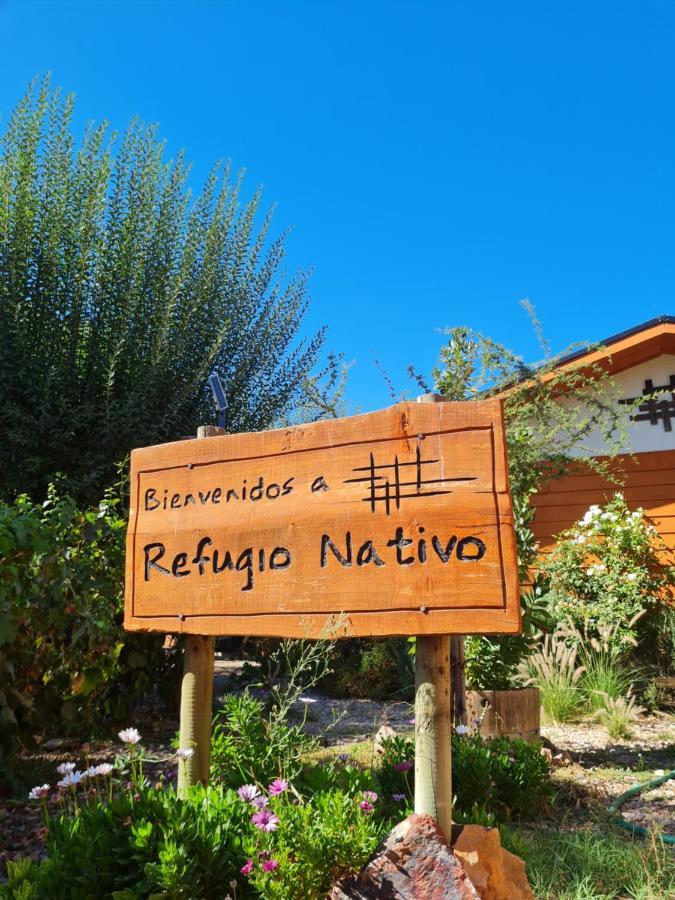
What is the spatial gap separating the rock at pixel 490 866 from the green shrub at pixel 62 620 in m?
2.33

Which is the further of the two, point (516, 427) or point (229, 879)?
point (516, 427)

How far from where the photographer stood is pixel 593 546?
290 inches

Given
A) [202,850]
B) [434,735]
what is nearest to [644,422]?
[434,735]

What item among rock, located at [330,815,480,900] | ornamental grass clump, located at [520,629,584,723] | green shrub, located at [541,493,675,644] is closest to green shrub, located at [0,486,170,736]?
rock, located at [330,815,480,900]

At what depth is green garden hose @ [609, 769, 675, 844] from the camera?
3014mm

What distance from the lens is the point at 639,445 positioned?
26.8 ft

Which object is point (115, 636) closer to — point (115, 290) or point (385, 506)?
point (385, 506)

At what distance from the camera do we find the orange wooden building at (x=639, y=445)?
7.91m

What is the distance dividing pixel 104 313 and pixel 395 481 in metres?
5.85

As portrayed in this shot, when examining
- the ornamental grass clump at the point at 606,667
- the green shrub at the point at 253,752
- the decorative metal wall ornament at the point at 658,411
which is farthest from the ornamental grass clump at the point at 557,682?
the decorative metal wall ornament at the point at 658,411

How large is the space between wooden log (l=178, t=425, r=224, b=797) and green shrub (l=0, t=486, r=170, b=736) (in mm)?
1106

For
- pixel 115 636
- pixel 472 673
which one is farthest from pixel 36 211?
pixel 472 673

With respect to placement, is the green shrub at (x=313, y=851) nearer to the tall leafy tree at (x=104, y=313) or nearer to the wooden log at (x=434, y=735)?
the wooden log at (x=434, y=735)

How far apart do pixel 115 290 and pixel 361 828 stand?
259 inches
